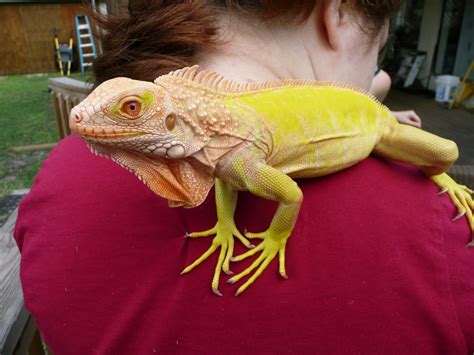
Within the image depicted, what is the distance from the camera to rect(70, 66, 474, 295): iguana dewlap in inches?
35.1

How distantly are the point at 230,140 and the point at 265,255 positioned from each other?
0.28 metres

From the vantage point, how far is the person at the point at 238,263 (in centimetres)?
100

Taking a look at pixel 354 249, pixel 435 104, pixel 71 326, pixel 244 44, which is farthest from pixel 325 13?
pixel 435 104

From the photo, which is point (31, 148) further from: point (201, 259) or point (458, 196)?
point (458, 196)

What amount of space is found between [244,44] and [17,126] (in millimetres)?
8693

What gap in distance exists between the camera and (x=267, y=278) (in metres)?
1.04

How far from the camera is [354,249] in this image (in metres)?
1.04

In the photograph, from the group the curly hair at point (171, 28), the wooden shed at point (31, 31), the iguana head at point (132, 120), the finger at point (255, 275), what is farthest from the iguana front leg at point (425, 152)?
the wooden shed at point (31, 31)

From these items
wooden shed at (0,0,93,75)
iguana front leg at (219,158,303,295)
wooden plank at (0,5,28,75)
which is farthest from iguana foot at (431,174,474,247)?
wooden plank at (0,5,28,75)

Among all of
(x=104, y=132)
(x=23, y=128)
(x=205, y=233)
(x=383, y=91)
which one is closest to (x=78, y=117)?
(x=104, y=132)

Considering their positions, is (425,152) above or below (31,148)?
above

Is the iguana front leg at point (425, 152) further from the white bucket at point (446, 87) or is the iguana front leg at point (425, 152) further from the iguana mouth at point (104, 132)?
the white bucket at point (446, 87)

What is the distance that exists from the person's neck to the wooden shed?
18.2m

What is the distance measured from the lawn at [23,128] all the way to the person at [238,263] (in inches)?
131
